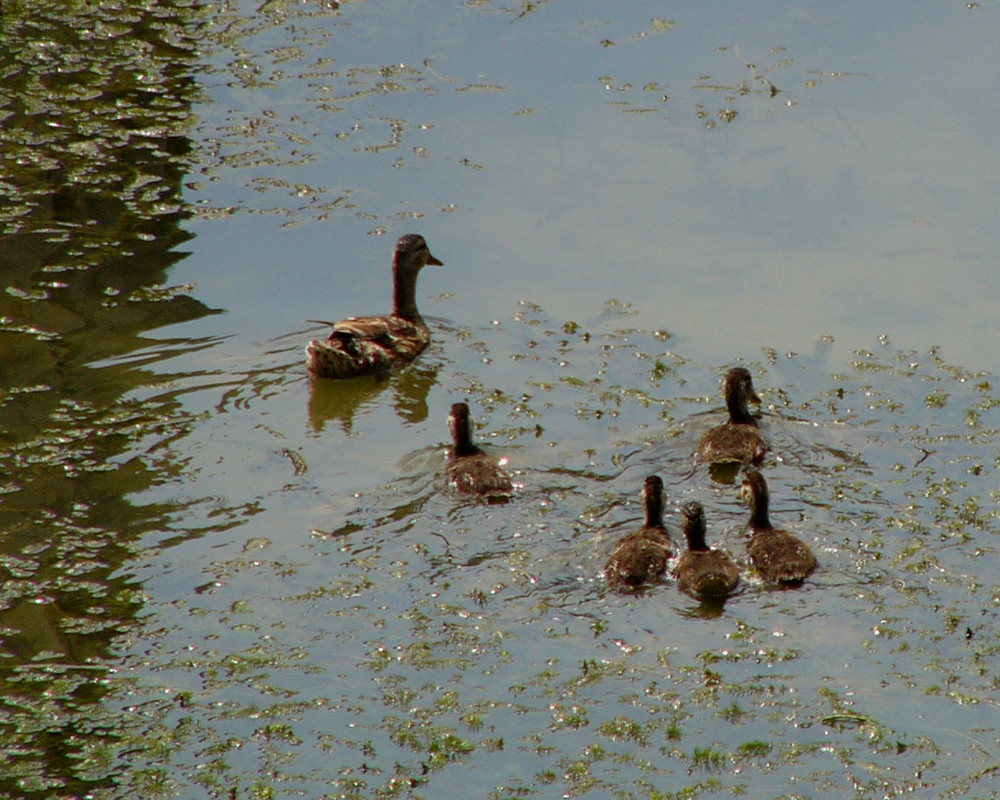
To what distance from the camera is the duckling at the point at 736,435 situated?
28.5ft

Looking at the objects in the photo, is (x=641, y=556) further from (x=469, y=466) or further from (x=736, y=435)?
(x=736, y=435)

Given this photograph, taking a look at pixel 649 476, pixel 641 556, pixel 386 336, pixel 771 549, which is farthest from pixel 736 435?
pixel 386 336

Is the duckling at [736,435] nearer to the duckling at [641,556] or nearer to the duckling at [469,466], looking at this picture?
the duckling at [641,556]

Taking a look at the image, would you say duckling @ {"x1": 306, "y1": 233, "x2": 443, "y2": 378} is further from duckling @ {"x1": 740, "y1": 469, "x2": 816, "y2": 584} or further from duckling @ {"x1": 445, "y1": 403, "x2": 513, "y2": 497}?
duckling @ {"x1": 740, "y1": 469, "x2": 816, "y2": 584}

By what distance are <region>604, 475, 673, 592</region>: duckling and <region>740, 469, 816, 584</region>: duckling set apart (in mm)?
446

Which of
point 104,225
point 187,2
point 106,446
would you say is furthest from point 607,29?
point 106,446

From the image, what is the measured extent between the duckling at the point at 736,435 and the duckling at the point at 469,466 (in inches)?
49.0

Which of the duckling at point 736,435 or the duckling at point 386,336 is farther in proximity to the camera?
the duckling at point 386,336

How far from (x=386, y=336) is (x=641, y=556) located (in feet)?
11.1

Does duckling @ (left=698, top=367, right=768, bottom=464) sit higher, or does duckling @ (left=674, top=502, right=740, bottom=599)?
duckling @ (left=698, top=367, right=768, bottom=464)

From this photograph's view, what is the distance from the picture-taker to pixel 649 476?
26.3 feet

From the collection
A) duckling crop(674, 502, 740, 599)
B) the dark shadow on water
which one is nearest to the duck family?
duckling crop(674, 502, 740, 599)

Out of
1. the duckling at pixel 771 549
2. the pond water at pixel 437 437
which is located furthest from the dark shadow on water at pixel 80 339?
the duckling at pixel 771 549

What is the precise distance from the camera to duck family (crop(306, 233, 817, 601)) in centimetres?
740
